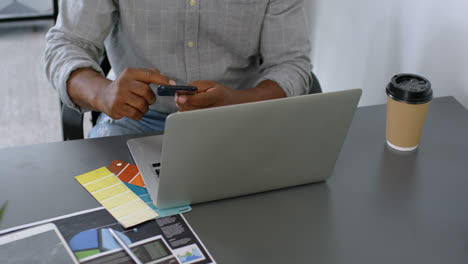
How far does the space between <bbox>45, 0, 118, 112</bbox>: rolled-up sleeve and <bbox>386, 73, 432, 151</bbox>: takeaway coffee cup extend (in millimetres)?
723

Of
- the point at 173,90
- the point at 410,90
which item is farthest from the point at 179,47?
the point at 410,90

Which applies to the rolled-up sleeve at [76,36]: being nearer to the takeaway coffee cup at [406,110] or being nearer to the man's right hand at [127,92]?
the man's right hand at [127,92]

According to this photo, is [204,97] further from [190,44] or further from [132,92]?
[190,44]

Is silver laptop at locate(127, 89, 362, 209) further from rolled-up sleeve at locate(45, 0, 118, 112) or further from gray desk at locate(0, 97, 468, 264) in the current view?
rolled-up sleeve at locate(45, 0, 118, 112)

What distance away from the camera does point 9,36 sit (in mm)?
3400

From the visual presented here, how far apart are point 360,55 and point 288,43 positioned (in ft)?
A: 1.59

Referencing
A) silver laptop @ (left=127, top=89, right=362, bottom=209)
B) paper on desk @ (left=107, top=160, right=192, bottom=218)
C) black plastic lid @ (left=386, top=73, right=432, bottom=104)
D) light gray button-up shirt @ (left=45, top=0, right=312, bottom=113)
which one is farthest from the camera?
light gray button-up shirt @ (left=45, top=0, right=312, bottom=113)

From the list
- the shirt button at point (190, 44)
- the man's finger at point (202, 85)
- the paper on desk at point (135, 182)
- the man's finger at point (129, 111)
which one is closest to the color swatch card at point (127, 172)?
the paper on desk at point (135, 182)

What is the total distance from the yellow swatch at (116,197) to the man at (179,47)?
0.25 meters

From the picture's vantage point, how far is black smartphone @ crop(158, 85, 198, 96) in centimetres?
104

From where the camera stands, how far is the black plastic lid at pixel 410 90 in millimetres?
1101

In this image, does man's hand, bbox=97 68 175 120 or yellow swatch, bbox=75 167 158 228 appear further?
man's hand, bbox=97 68 175 120

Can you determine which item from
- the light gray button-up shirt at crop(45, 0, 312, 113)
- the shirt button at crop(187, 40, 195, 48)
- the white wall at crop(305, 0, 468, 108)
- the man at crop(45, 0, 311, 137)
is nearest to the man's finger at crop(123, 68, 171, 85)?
the man at crop(45, 0, 311, 137)

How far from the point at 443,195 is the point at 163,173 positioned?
0.57 metres
